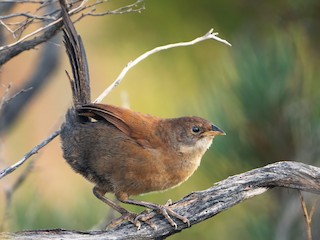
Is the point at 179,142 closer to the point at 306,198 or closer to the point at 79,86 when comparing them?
the point at 79,86

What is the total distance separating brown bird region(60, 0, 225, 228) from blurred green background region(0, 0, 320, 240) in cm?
57

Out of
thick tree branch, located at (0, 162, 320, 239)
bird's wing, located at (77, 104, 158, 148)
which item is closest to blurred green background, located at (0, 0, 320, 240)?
bird's wing, located at (77, 104, 158, 148)

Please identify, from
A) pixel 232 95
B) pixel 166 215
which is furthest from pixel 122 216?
pixel 232 95

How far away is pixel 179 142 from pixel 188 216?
1.98ft

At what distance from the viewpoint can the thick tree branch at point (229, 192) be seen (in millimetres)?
3273

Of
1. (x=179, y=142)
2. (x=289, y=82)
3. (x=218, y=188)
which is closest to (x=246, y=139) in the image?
(x=289, y=82)

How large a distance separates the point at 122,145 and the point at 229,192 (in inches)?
26.9

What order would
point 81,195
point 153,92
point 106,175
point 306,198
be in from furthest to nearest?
point 153,92
point 81,195
point 306,198
point 106,175

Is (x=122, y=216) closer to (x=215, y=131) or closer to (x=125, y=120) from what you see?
(x=125, y=120)

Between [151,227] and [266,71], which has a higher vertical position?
[266,71]

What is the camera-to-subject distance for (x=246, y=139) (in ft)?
16.5

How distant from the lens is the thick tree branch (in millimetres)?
3273

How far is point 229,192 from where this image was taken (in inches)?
129

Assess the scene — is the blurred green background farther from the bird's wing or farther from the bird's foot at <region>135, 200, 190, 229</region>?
the bird's foot at <region>135, 200, 190, 229</region>
